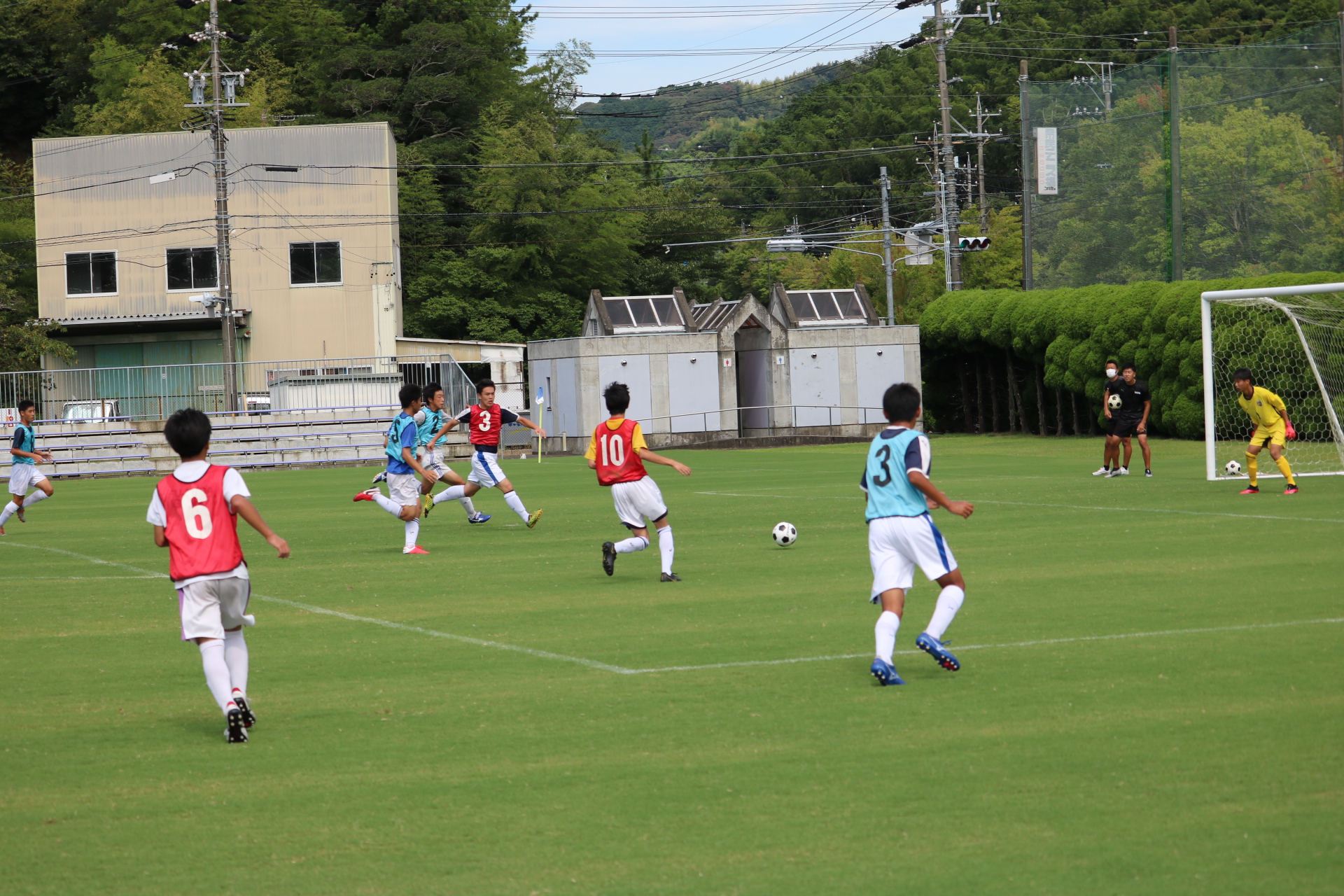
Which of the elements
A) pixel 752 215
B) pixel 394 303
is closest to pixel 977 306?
pixel 394 303

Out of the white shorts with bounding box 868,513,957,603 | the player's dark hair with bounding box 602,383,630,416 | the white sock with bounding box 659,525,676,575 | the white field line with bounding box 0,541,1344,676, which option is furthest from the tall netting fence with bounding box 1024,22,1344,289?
the white shorts with bounding box 868,513,957,603

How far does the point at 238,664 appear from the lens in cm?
751

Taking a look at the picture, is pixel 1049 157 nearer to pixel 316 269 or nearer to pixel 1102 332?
pixel 1102 332

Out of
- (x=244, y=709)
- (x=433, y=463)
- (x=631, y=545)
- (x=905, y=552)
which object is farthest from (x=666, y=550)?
(x=433, y=463)

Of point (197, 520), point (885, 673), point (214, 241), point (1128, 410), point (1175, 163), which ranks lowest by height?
point (885, 673)

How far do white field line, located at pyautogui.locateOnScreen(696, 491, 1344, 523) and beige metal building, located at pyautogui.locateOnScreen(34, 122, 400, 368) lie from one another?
3230cm

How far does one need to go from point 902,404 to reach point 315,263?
48943 millimetres

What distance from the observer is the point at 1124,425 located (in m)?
24.2

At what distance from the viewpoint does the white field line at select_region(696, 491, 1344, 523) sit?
17.0 m

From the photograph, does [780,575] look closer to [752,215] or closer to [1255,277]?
[1255,277]

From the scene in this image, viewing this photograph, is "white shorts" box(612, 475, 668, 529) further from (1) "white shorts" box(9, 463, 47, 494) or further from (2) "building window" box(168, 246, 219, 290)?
(2) "building window" box(168, 246, 219, 290)

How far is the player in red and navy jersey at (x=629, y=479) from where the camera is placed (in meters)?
13.0

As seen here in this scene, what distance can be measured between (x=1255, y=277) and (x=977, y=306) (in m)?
10.5

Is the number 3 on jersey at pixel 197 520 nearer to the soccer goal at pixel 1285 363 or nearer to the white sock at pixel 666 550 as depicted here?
the white sock at pixel 666 550
